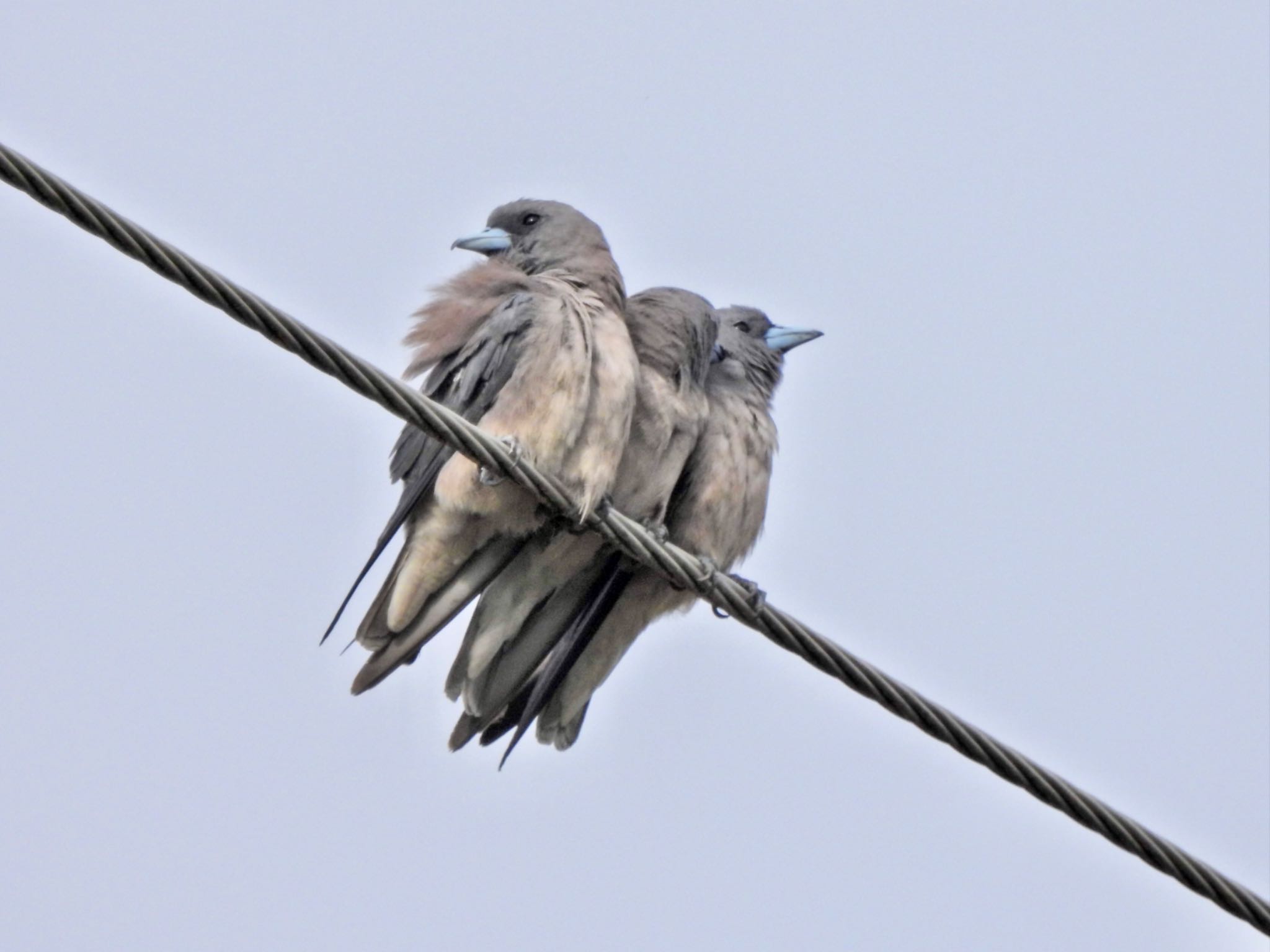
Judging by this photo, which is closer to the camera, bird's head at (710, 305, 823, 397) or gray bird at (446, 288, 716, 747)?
gray bird at (446, 288, 716, 747)

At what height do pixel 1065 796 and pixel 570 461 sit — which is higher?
pixel 570 461

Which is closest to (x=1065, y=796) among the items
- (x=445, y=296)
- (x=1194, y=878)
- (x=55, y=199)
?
(x=1194, y=878)

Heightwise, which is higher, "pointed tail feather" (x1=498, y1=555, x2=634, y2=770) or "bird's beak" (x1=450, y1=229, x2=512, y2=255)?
"bird's beak" (x1=450, y1=229, x2=512, y2=255)

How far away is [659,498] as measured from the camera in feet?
22.8

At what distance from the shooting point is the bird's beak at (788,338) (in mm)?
7945

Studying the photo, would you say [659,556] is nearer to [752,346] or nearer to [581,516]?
[581,516]

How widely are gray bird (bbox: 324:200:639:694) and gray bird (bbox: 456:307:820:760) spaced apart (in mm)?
484

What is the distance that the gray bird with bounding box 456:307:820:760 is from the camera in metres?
7.04

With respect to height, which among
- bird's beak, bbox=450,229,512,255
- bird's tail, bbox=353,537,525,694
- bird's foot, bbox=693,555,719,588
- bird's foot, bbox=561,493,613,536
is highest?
bird's beak, bbox=450,229,512,255

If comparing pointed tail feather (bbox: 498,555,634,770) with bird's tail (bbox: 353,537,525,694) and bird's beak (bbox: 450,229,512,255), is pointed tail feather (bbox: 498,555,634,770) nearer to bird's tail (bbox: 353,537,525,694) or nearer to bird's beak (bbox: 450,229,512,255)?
bird's tail (bbox: 353,537,525,694)

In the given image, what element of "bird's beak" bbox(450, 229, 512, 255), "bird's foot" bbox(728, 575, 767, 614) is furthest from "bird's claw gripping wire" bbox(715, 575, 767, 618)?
"bird's beak" bbox(450, 229, 512, 255)

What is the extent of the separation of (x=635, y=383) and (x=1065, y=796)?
2.57 meters

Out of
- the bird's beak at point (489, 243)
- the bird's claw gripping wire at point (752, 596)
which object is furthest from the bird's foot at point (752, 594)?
the bird's beak at point (489, 243)

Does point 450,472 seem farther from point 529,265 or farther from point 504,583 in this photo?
point 529,265
